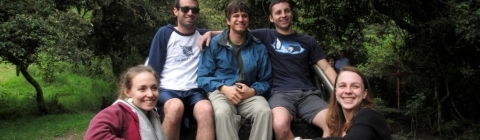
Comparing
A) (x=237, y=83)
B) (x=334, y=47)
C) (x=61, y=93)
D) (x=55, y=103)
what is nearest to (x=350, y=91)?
(x=237, y=83)

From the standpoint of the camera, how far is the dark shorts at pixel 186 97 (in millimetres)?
3203

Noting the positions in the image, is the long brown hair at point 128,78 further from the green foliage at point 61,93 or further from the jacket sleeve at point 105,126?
the green foliage at point 61,93

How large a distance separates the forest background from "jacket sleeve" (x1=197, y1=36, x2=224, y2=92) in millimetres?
858

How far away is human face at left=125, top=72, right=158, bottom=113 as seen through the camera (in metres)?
2.43

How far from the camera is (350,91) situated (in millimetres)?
2494

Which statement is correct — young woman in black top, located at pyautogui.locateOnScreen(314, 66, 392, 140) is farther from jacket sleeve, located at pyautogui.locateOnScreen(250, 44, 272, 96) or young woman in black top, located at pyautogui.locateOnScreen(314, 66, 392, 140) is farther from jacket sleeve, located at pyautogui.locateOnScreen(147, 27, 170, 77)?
jacket sleeve, located at pyautogui.locateOnScreen(147, 27, 170, 77)

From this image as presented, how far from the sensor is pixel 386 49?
15.1 m

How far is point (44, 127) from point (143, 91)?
484 inches

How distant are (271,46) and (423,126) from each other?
6067 millimetres

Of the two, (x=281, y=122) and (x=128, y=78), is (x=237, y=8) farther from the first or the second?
(x=128, y=78)

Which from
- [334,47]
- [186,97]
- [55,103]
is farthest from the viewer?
[55,103]

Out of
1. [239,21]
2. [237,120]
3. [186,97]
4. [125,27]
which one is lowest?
[237,120]

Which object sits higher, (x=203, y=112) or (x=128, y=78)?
(x=128, y=78)

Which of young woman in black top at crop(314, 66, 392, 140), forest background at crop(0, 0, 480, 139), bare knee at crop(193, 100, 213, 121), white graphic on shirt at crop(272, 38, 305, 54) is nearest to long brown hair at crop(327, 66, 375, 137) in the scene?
young woman in black top at crop(314, 66, 392, 140)
